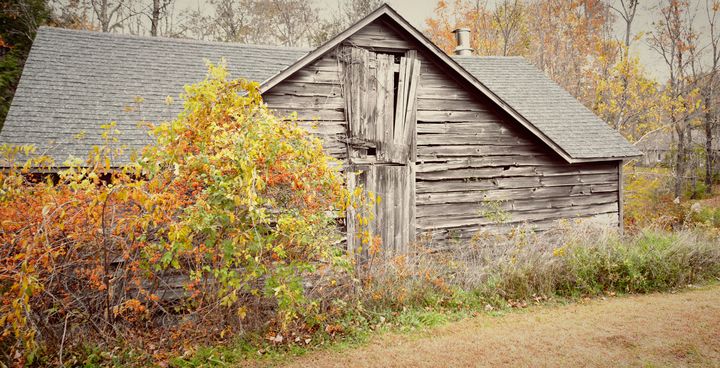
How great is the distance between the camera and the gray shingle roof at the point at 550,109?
12.9 m

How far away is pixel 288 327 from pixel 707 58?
28.9 meters

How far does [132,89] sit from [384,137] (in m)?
6.34

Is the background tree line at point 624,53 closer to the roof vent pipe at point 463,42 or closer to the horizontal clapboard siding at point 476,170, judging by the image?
the roof vent pipe at point 463,42

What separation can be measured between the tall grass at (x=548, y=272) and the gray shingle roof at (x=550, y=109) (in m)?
→ 3.34

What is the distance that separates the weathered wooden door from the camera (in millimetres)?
10172

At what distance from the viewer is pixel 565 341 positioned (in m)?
6.50

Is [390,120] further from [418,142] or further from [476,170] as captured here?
[476,170]

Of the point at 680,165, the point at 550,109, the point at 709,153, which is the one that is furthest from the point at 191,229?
the point at 709,153

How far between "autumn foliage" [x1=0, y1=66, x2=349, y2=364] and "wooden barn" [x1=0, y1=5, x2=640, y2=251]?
3.08m

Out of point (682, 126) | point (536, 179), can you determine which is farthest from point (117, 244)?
point (682, 126)

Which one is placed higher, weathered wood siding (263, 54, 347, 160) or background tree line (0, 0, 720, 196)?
background tree line (0, 0, 720, 196)

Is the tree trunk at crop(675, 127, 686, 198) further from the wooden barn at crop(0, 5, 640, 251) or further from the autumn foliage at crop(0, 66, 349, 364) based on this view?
the autumn foliage at crop(0, 66, 349, 364)

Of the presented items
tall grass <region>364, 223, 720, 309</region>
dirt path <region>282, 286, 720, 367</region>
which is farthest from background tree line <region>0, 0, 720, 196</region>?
dirt path <region>282, 286, 720, 367</region>

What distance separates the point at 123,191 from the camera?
4930 mm
